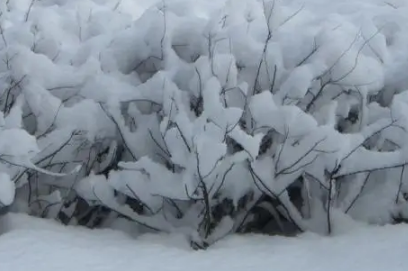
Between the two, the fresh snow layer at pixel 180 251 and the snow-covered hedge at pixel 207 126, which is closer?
the fresh snow layer at pixel 180 251

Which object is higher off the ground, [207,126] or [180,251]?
[207,126]

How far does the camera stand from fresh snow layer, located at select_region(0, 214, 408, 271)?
247 cm

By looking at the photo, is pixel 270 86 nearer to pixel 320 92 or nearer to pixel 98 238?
pixel 320 92

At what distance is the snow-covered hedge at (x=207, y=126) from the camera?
2.71 metres

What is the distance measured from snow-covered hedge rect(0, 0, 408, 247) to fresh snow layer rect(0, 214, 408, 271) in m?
0.11

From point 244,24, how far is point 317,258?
3.25 ft

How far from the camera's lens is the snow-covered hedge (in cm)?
271

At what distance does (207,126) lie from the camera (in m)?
2.62

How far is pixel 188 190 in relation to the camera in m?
2.67

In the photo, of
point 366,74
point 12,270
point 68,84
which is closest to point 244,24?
point 366,74

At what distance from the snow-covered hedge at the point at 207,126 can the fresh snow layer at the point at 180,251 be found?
109mm

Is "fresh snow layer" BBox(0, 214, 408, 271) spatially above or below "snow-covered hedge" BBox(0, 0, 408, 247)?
below

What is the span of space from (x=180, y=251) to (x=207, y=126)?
0.42m

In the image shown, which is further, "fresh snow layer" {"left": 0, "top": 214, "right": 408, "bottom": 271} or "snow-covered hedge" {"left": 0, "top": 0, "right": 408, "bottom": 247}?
"snow-covered hedge" {"left": 0, "top": 0, "right": 408, "bottom": 247}
